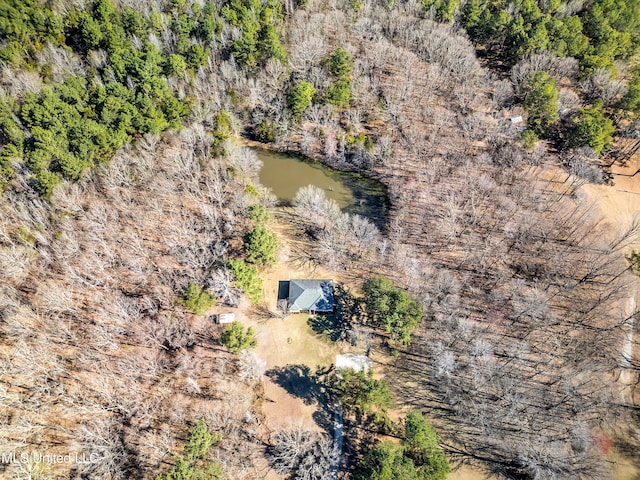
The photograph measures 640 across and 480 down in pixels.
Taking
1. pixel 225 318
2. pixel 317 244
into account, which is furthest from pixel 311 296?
pixel 225 318

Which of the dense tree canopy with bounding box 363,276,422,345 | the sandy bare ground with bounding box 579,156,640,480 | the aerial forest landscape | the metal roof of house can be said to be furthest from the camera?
the metal roof of house

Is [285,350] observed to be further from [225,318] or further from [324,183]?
[324,183]

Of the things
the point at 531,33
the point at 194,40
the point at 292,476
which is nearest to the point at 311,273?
the point at 292,476

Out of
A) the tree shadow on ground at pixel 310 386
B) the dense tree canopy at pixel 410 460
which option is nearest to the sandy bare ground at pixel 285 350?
the tree shadow on ground at pixel 310 386

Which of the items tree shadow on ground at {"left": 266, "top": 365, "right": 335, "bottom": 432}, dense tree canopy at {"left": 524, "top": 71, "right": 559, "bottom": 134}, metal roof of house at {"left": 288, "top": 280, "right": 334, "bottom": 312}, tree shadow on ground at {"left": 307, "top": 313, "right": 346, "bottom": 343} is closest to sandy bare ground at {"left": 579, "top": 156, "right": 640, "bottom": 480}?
dense tree canopy at {"left": 524, "top": 71, "right": 559, "bottom": 134}

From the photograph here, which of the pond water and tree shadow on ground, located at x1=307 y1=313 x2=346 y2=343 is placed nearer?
tree shadow on ground, located at x1=307 y1=313 x2=346 y2=343

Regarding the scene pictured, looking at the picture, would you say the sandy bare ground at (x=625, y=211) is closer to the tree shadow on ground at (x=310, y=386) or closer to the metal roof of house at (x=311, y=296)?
the tree shadow on ground at (x=310, y=386)

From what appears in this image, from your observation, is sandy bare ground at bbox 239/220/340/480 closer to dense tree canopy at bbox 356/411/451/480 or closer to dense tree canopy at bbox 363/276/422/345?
dense tree canopy at bbox 363/276/422/345

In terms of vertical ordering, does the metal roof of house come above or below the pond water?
below
